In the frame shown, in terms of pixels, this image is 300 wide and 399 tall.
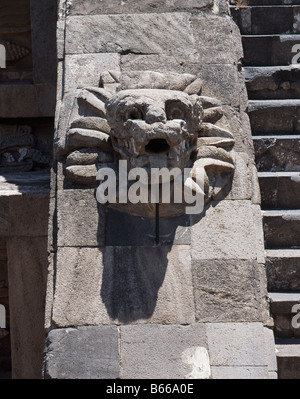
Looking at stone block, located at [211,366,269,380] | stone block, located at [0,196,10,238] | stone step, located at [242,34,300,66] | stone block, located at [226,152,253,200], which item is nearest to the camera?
stone block, located at [211,366,269,380]

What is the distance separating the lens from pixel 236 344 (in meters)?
4.86

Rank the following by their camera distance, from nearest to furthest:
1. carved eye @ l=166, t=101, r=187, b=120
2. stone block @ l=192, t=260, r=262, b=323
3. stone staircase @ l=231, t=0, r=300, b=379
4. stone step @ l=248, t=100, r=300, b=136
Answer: stone block @ l=192, t=260, r=262, b=323
carved eye @ l=166, t=101, r=187, b=120
stone staircase @ l=231, t=0, r=300, b=379
stone step @ l=248, t=100, r=300, b=136

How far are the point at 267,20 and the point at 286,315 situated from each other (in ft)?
9.67

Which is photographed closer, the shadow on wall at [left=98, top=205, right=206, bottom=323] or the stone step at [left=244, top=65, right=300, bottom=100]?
the shadow on wall at [left=98, top=205, right=206, bottom=323]

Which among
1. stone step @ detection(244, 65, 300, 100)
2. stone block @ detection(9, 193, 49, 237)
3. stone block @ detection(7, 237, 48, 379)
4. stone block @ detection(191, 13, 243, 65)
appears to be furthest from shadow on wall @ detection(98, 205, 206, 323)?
stone step @ detection(244, 65, 300, 100)

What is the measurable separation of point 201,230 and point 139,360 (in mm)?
898

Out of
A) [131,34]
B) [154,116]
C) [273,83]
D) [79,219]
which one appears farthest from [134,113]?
[273,83]

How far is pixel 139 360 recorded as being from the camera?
4785 mm

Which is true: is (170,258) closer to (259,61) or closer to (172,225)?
(172,225)

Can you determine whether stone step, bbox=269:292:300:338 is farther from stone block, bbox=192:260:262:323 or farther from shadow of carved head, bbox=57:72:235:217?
shadow of carved head, bbox=57:72:235:217

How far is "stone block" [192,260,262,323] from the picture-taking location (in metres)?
4.96

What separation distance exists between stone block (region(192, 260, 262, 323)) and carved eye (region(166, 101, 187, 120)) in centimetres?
88

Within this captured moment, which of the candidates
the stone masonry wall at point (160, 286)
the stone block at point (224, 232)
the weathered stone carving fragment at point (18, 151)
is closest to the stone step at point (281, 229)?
the stone masonry wall at point (160, 286)

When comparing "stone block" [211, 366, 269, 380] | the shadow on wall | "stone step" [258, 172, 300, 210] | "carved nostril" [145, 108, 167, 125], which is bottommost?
"stone block" [211, 366, 269, 380]
